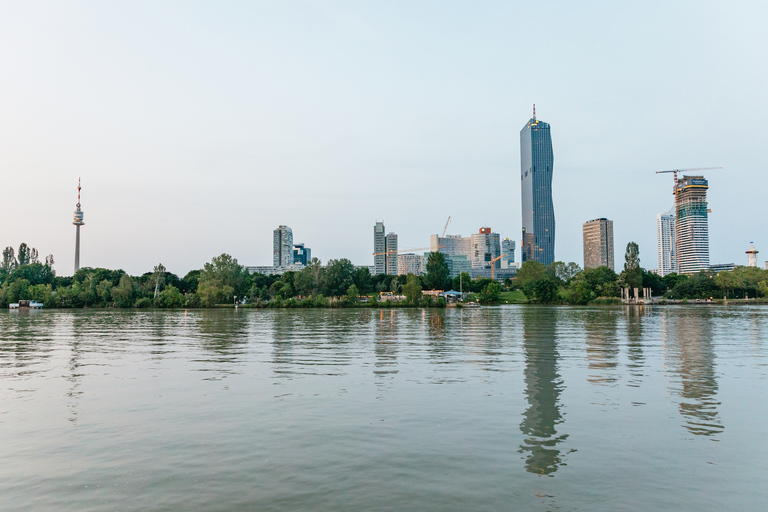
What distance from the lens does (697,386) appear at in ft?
71.3

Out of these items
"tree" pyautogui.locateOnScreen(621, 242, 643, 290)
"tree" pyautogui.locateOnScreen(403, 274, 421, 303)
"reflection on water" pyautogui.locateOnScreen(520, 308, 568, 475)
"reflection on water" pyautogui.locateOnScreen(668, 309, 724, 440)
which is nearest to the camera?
"reflection on water" pyautogui.locateOnScreen(520, 308, 568, 475)

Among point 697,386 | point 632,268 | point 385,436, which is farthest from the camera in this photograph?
point 632,268

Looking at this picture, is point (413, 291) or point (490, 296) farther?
point (490, 296)

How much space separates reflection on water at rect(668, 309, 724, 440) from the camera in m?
15.2

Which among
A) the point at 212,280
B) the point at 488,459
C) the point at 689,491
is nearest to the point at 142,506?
the point at 488,459

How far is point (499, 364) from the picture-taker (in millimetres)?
28906

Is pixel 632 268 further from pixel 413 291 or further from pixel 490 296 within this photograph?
pixel 413 291

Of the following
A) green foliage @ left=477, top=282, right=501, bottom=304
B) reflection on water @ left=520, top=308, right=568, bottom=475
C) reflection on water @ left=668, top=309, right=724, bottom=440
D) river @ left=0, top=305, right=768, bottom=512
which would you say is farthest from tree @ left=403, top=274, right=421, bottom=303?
river @ left=0, top=305, right=768, bottom=512

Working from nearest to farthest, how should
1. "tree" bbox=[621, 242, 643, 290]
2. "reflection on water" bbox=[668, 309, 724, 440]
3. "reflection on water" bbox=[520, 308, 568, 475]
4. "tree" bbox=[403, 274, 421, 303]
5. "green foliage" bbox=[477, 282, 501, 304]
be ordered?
"reflection on water" bbox=[520, 308, 568, 475] → "reflection on water" bbox=[668, 309, 724, 440] → "tree" bbox=[403, 274, 421, 303] → "tree" bbox=[621, 242, 643, 290] → "green foliage" bbox=[477, 282, 501, 304]

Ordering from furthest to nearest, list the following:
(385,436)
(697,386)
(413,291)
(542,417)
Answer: (413,291), (697,386), (542,417), (385,436)

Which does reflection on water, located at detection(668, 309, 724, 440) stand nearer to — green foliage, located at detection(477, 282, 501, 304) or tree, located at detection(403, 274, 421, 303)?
tree, located at detection(403, 274, 421, 303)

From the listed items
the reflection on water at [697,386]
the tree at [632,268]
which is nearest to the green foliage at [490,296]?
the tree at [632,268]

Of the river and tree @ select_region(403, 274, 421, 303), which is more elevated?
tree @ select_region(403, 274, 421, 303)

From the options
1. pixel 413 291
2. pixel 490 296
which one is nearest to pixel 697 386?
pixel 413 291
